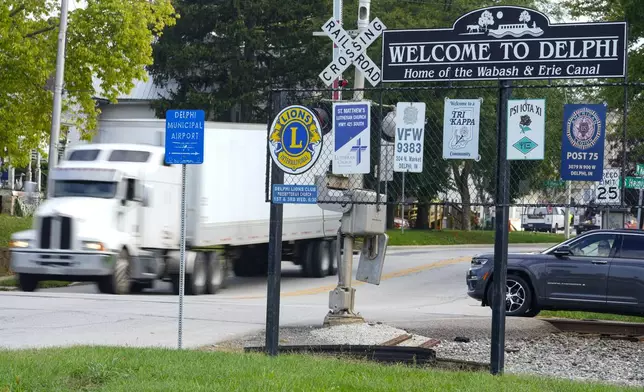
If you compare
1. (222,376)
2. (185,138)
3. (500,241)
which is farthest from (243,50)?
(222,376)

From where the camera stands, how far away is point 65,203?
69.6ft

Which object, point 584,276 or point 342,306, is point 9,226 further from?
point 584,276

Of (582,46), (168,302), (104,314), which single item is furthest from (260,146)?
(582,46)

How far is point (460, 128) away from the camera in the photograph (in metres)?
10.5

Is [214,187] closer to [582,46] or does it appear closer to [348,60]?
[348,60]

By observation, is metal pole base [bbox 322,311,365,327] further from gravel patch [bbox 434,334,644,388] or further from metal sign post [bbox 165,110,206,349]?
metal sign post [bbox 165,110,206,349]

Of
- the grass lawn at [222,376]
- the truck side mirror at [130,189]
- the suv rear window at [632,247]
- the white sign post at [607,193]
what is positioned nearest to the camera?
the grass lawn at [222,376]

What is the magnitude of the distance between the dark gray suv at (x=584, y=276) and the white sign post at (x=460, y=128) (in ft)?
24.2

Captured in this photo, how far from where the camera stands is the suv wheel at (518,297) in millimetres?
17516

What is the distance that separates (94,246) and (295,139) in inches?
420

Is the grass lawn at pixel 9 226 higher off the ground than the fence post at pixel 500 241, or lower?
lower

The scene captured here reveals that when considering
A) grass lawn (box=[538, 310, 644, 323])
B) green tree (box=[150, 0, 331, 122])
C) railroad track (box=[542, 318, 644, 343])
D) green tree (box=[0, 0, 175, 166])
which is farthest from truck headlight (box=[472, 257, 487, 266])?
green tree (box=[150, 0, 331, 122])

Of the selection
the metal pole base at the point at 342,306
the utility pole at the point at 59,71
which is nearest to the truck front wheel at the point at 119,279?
the utility pole at the point at 59,71

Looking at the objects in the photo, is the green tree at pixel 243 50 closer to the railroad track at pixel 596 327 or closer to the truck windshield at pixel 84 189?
the truck windshield at pixel 84 189
